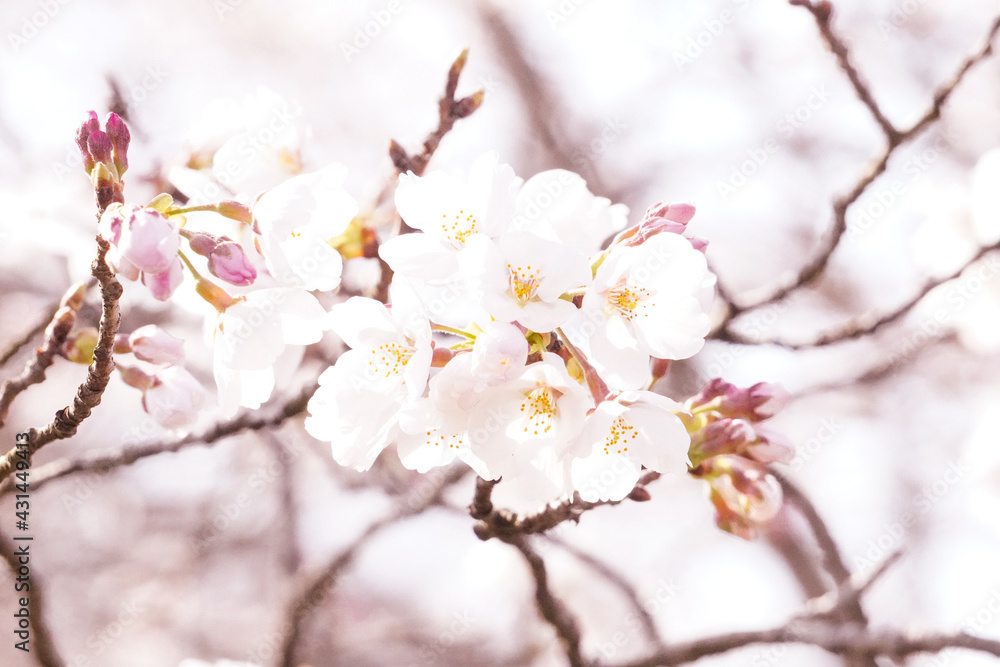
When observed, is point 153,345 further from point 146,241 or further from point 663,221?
point 663,221

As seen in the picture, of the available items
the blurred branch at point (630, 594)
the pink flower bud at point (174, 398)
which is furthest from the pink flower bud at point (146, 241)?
the blurred branch at point (630, 594)

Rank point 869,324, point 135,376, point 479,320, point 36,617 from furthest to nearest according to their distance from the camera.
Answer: point 869,324 → point 36,617 → point 135,376 → point 479,320

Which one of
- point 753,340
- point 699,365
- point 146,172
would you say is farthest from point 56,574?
point 753,340

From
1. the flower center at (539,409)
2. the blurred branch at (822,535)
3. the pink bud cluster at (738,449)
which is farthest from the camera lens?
the blurred branch at (822,535)

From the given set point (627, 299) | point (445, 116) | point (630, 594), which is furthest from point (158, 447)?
point (630, 594)

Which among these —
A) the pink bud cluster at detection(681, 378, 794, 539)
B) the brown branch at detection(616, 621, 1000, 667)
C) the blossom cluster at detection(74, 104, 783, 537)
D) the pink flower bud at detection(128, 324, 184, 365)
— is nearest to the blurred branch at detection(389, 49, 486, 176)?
the blossom cluster at detection(74, 104, 783, 537)

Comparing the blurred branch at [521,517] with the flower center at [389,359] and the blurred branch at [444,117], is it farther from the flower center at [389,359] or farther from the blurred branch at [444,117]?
the blurred branch at [444,117]
